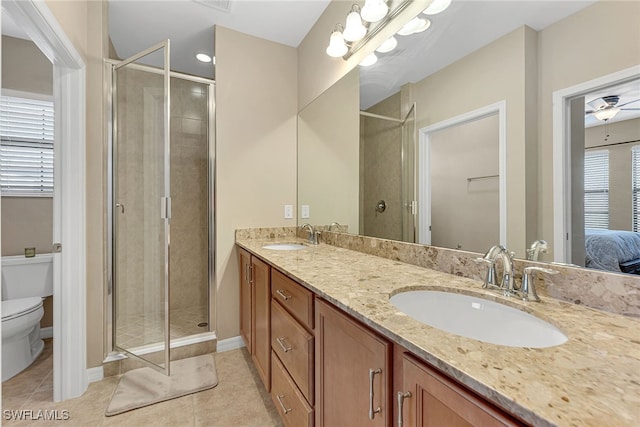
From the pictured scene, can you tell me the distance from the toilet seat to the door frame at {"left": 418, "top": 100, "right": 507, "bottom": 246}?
2.49 m

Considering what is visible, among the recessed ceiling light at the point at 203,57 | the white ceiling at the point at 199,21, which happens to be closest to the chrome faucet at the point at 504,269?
the white ceiling at the point at 199,21

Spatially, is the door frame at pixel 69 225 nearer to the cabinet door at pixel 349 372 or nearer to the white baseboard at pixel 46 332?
the white baseboard at pixel 46 332

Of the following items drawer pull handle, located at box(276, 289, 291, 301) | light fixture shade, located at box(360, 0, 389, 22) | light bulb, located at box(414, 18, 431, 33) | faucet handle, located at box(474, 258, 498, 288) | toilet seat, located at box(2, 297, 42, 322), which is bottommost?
toilet seat, located at box(2, 297, 42, 322)

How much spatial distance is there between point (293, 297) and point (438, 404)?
72 centimetres

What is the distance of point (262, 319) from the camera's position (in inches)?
61.9

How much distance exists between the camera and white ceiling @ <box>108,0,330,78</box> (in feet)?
6.24

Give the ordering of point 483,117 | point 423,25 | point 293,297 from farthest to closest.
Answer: point 423,25 < point 293,297 < point 483,117

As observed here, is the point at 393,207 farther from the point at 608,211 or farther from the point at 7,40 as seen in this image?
the point at 7,40

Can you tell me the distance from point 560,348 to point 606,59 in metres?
0.76

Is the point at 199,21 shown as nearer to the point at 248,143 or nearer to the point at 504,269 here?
the point at 248,143

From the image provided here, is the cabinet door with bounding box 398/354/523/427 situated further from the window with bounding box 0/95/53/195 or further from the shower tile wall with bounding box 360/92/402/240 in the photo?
the window with bounding box 0/95/53/195

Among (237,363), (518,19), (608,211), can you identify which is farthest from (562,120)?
(237,363)

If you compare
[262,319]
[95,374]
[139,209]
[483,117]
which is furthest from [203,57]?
[95,374]

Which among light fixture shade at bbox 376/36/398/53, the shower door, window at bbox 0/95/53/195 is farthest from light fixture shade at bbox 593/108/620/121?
window at bbox 0/95/53/195
